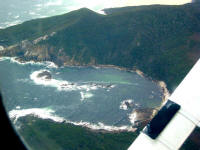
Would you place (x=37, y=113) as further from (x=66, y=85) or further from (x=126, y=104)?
(x=126, y=104)

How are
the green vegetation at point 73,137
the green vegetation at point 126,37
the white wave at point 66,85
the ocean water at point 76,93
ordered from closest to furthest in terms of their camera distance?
the green vegetation at point 73,137 < the ocean water at point 76,93 < the white wave at point 66,85 < the green vegetation at point 126,37

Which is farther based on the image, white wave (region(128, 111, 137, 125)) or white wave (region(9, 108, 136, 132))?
white wave (region(128, 111, 137, 125))

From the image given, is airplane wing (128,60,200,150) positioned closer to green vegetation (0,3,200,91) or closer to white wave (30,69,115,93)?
white wave (30,69,115,93)

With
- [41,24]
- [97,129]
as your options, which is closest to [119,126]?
[97,129]

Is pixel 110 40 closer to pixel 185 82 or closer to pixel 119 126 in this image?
pixel 119 126

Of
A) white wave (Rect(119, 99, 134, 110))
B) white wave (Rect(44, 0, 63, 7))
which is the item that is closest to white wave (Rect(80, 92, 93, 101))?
white wave (Rect(119, 99, 134, 110))

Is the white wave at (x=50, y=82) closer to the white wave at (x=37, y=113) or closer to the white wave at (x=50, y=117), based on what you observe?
the white wave at (x=37, y=113)

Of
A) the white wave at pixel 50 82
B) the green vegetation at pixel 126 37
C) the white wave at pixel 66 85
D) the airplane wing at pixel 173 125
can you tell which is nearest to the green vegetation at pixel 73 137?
the white wave at pixel 66 85
